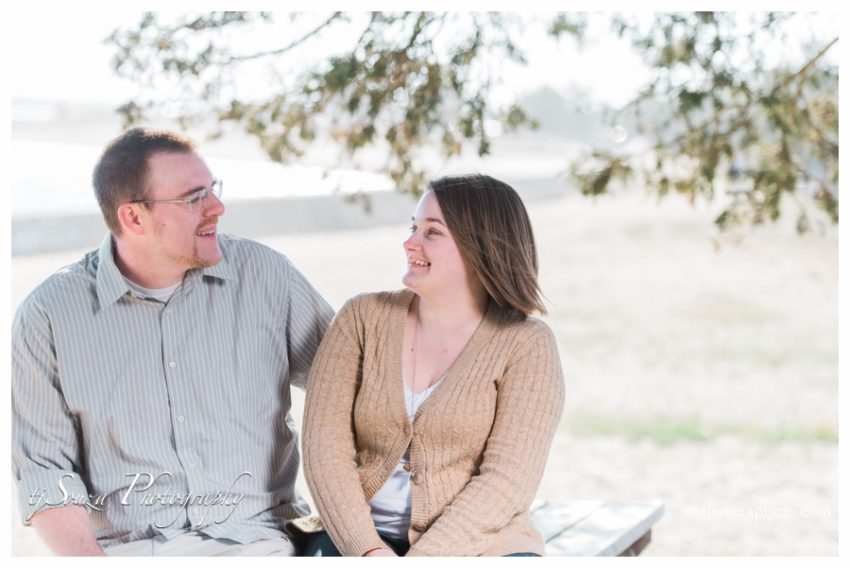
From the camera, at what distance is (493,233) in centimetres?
231

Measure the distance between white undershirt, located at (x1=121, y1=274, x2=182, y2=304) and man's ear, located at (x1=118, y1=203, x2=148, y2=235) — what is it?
0.11 meters

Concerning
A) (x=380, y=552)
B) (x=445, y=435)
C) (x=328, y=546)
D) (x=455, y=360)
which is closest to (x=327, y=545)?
(x=328, y=546)

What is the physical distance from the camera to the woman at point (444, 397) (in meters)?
2.22

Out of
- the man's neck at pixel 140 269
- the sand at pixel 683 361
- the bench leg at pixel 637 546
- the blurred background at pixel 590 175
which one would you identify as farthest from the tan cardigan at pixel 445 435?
the sand at pixel 683 361

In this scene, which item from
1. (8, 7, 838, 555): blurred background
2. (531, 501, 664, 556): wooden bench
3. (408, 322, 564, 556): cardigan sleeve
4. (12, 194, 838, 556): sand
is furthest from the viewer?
(12, 194, 838, 556): sand

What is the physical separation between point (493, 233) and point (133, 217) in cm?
82

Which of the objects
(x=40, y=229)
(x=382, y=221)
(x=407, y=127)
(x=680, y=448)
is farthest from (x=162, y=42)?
(x=382, y=221)

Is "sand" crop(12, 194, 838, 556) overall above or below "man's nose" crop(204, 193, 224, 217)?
below

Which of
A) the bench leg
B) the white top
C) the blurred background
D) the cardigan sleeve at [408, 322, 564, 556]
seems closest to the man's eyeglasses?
the blurred background

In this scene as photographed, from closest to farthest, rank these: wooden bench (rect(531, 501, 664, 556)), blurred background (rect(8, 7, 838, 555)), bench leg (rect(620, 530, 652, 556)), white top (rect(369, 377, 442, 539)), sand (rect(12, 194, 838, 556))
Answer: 1. white top (rect(369, 377, 442, 539))
2. wooden bench (rect(531, 501, 664, 556))
3. bench leg (rect(620, 530, 652, 556))
4. blurred background (rect(8, 7, 838, 555))
5. sand (rect(12, 194, 838, 556))

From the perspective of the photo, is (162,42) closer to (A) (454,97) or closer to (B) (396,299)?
(A) (454,97)

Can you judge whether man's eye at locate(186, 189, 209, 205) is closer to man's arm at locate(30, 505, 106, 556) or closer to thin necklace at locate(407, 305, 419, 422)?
thin necklace at locate(407, 305, 419, 422)

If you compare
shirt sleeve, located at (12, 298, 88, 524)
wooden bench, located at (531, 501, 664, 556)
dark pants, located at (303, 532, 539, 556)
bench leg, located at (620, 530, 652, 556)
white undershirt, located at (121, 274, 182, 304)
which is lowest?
bench leg, located at (620, 530, 652, 556)

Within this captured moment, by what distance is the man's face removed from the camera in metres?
2.34
